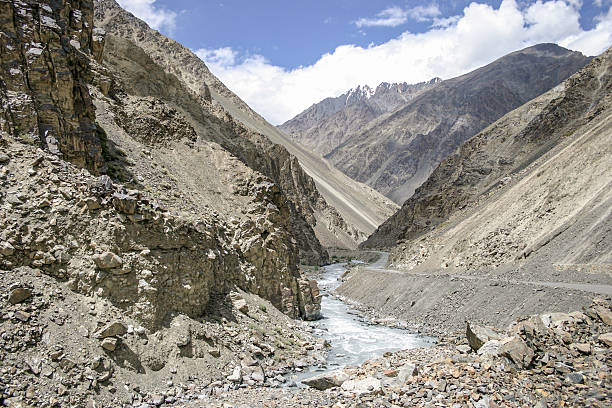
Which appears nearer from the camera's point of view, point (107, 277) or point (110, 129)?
point (107, 277)

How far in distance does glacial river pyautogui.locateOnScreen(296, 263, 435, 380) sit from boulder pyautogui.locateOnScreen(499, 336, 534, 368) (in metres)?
7.04

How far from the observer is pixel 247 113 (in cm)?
12000

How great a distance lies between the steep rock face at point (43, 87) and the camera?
1495 centimetres

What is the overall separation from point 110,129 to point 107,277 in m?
12.2

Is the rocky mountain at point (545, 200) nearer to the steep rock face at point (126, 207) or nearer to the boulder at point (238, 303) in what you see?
the steep rock face at point (126, 207)

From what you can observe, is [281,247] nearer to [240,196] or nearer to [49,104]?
[240,196]

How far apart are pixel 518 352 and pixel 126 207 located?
13.0m

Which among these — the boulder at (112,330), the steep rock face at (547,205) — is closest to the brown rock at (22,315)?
the boulder at (112,330)

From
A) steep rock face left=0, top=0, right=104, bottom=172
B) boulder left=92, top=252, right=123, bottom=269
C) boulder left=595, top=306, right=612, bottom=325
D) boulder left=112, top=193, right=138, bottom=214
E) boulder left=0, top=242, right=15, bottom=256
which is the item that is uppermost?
steep rock face left=0, top=0, right=104, bottom=172

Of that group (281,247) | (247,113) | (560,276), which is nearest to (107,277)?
(281,247)

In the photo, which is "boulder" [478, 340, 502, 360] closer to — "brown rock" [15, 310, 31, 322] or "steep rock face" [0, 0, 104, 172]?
"brown rock" [15, 310, 31, 322]

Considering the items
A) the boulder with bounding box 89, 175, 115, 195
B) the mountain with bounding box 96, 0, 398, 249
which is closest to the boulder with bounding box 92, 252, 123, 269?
the boulder with bounding box 89, 175, 115, 195

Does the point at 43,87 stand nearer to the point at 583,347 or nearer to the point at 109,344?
the point at 109,344

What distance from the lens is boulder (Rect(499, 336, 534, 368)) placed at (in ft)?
37.6
